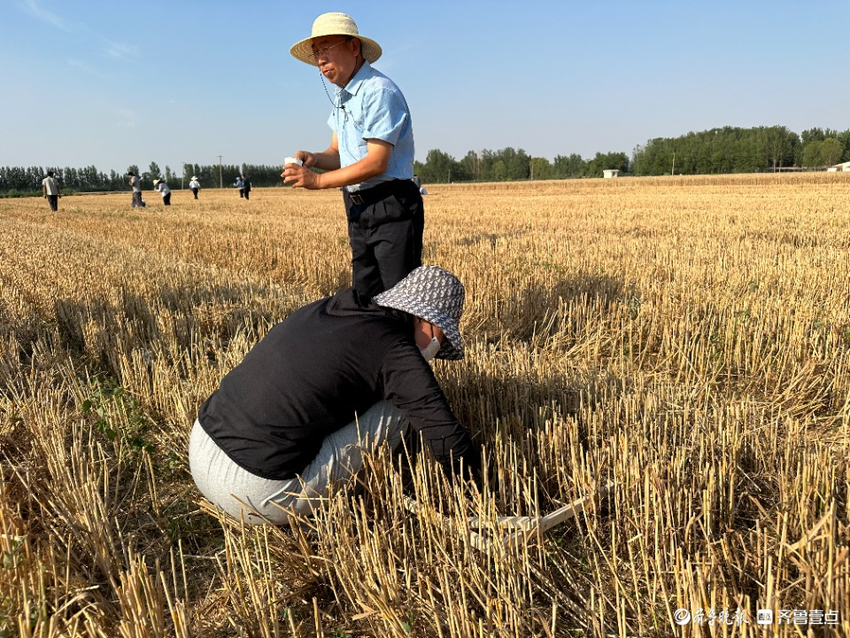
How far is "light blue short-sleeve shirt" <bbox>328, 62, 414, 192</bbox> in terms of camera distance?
3123 mm

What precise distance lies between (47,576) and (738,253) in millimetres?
7253

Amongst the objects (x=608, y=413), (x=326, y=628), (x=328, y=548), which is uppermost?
(x=608, y=413)

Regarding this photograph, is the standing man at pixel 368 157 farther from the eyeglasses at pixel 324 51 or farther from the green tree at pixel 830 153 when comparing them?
the green tree at pixel 830 153

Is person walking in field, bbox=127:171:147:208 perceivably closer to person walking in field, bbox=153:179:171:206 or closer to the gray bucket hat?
person walking in field, bbox=153:179:171:206

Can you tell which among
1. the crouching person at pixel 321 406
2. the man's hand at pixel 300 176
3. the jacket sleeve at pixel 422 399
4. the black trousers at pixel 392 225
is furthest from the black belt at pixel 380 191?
the jacket sleeve at pixel 422 399

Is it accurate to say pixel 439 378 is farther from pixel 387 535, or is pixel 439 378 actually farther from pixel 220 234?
pixel 220 234

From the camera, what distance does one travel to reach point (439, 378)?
3.21 meters

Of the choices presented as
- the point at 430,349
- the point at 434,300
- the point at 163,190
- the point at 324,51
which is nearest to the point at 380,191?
the point at 324,51

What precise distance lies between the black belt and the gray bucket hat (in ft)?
3.56

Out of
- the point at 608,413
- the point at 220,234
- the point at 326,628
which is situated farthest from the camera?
the point at 220,234

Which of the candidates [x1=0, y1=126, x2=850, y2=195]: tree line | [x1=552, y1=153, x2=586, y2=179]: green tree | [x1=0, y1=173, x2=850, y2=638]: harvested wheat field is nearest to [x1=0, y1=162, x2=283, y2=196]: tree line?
[x1=0, y1=126, x2=850, y2=195]: tree line

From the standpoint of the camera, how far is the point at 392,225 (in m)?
3.38

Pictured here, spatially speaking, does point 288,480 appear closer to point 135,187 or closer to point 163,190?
point 135,187

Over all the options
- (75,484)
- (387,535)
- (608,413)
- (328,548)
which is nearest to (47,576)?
(75,484)
